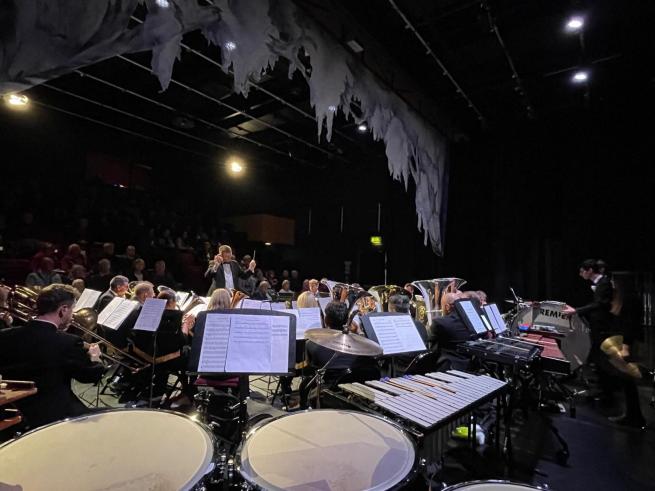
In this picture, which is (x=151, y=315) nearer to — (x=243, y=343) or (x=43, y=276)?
(x=243, y=343)

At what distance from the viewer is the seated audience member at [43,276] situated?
538cm

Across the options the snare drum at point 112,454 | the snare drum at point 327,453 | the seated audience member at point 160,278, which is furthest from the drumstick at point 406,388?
the seated audience member at point 160,278

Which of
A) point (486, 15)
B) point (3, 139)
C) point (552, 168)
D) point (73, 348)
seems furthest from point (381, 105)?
point (3, 139)

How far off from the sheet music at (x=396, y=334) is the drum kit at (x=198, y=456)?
34.4 inches

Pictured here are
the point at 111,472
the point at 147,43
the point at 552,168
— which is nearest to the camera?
the point at 111,472

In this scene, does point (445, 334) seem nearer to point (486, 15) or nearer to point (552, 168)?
point (486, 15)

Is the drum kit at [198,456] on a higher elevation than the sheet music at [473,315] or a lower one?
lower

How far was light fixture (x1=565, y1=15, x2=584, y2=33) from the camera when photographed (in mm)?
4622

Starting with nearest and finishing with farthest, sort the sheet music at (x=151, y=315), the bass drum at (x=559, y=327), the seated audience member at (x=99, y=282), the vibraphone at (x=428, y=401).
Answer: the vibraphone at (x=428, y=401) < the sheet music at (x=151, y=315) < the bass drum at (x=559, y=327) < the seated audience member at (x=99, y=282)

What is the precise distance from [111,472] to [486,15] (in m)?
5.93

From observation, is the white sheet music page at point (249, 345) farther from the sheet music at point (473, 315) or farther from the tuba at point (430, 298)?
the tuba at point (430, 298)

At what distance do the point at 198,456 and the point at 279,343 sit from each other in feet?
2.41

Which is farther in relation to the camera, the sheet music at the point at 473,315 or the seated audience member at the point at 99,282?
the seated audience member at the point at 99,282

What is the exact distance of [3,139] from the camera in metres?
8.69
